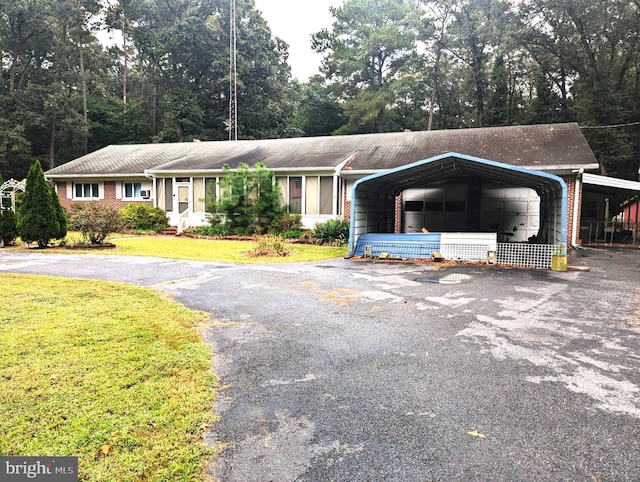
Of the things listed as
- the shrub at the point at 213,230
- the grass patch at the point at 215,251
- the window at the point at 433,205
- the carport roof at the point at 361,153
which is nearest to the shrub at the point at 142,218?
the carport roof at the point at 361,153

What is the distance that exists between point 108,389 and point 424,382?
2.48m

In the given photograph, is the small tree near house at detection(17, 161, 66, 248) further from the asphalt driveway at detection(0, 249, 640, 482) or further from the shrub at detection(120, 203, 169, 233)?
the asphalt driveway at detection(0, 249, 640, 482)

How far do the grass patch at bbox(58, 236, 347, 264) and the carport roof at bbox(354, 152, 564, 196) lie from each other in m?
2.43

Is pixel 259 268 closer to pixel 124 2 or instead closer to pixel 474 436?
Answer: pixel 474 436

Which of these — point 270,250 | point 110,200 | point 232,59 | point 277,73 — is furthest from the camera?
point 277,73

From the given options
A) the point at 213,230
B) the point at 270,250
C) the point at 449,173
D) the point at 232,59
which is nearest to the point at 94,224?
the point at 213,230

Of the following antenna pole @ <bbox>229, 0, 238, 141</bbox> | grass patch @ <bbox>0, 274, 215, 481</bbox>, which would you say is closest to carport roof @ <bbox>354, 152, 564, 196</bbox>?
grass patch @ <bbox>0, 274, 215, 481</bbox>

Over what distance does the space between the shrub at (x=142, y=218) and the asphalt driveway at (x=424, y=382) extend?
40.0 feet

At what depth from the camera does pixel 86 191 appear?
21.3m

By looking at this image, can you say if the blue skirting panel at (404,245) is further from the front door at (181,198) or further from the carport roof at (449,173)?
the front door at (181,198)

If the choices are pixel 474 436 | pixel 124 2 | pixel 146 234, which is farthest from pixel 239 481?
pixel 124 2

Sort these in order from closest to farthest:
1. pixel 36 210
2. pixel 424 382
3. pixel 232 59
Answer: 1. pixel 424 382
2. pixel 36 210
3. pixel 232 59

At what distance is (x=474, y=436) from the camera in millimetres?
→ 2477

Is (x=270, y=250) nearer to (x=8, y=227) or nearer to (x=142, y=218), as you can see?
(x=8, y=227)
